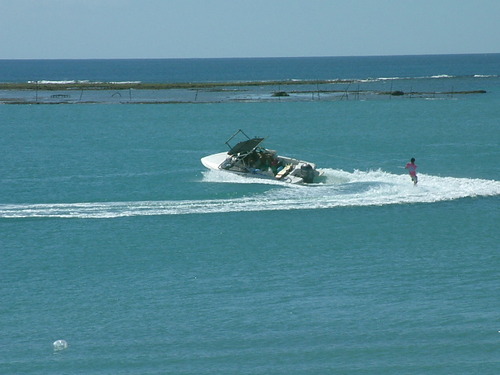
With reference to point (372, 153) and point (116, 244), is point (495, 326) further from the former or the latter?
point (372, 153)

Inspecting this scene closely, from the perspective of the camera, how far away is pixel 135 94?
11769 cm

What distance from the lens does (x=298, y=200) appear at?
3512 cm

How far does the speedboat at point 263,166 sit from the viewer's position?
124 feet

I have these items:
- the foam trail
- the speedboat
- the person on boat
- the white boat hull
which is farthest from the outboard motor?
the person on boat

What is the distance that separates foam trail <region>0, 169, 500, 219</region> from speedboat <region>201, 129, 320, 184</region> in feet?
2.16

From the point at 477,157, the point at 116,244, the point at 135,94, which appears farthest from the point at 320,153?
the point at 135,94

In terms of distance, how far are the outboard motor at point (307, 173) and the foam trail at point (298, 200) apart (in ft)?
2.04

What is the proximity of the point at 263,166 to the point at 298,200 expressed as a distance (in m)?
5.33

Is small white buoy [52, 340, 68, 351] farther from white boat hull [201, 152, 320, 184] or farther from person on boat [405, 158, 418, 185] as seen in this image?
person on boat [405, 158, 418, 185]

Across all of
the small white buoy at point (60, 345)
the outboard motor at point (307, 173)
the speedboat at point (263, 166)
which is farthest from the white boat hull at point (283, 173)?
the small white buoy at point (60, 345)

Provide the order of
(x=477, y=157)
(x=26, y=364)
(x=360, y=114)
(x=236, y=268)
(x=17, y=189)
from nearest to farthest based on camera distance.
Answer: (x=26, y=364) < (x=236, y=268) < (x=17, y=189) < (x=477, y=157) < (x=360, y=114)

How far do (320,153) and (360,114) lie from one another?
97.5ft

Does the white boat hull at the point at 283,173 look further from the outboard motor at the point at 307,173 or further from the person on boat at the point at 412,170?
the person on boat at the point at 412,170

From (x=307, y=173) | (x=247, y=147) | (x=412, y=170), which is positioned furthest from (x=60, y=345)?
(x=247, y=147)
